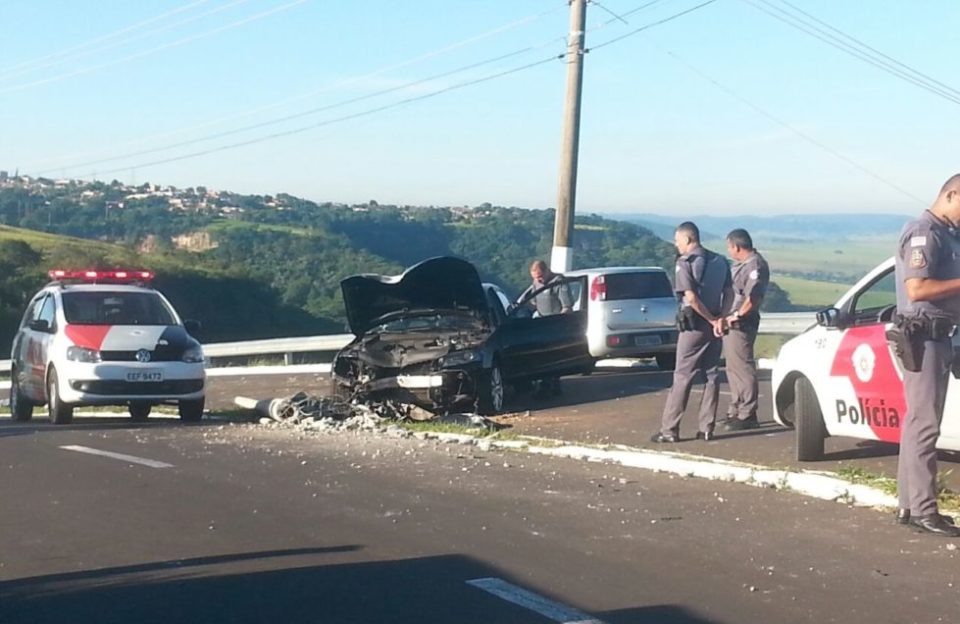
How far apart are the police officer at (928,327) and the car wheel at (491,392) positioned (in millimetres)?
8642

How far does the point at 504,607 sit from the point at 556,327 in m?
11.5

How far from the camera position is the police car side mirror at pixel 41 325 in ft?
56.1

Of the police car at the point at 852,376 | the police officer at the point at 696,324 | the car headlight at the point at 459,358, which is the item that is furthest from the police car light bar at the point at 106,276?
the police car at the point at 852,376

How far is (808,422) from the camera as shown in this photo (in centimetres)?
1041

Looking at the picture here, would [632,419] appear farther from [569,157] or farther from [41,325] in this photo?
[569,157]

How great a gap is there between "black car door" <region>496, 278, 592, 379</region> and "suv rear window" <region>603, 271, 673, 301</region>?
0.60 meters

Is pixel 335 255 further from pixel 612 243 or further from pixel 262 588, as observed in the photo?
pixel 262 588

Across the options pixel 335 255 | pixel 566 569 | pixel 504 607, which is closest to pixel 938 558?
Result: pixel 566 569

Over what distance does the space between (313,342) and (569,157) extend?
677 cm

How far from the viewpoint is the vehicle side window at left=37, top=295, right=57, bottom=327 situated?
17203mm

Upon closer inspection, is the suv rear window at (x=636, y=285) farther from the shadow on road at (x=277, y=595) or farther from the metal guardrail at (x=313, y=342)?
the shadow on road at (x=277, y=595)

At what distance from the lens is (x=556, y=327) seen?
58.1 feet

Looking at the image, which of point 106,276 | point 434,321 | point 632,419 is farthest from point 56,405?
point 632,419

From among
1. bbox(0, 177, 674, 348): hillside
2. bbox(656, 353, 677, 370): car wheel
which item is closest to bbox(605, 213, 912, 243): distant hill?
bbox(0, 177, 674, 348): hillside
